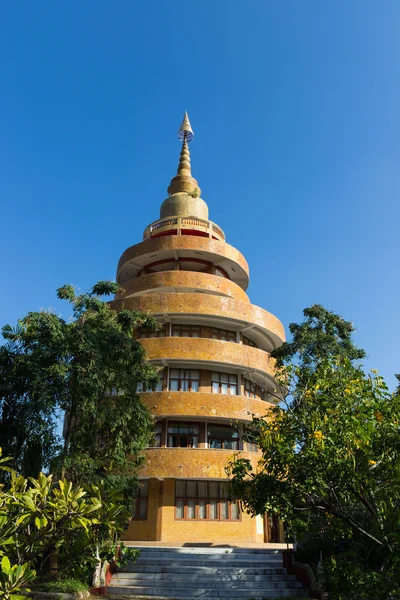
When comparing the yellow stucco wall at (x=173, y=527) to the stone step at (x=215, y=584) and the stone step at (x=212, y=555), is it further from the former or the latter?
the stone step at (x=215, y=584)

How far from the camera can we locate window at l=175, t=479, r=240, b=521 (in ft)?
84.1

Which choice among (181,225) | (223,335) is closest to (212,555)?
(223,335)

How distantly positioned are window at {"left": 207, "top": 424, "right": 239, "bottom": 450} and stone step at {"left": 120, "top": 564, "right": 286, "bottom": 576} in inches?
400

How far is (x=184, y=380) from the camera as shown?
2891cm

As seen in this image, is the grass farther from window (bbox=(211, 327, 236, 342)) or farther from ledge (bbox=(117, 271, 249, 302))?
ledge (bbox=(117, 271, 249, 302))

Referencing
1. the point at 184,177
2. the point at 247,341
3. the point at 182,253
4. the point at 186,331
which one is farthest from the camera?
the point at 184,177

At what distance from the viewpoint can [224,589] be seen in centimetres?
1598

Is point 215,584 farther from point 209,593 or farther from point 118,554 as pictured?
point 118,554

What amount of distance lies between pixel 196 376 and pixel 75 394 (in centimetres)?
1145

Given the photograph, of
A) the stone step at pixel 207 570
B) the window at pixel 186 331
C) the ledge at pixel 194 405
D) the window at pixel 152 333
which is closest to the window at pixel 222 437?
the ledge at pixel 194 405

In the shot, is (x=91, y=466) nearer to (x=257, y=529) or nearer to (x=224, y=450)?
(x=224, y=450)

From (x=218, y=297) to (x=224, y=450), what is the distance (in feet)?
28.2

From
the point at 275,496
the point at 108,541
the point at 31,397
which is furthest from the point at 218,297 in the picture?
the point at 275,496

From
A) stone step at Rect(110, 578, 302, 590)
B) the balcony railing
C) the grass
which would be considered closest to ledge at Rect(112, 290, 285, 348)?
the balcony railing
